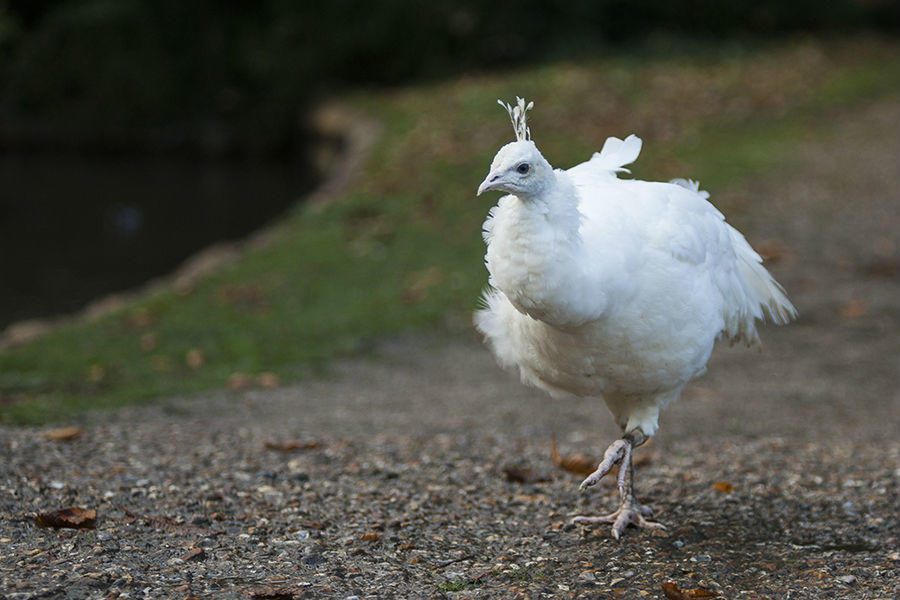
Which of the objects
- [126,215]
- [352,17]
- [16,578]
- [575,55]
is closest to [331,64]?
[352,17]

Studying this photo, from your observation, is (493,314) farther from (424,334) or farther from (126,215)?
(126,215)

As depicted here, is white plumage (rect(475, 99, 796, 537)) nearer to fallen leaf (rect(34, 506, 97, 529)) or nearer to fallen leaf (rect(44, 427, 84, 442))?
fallen leaf (rect(34, 506, 97, 529))

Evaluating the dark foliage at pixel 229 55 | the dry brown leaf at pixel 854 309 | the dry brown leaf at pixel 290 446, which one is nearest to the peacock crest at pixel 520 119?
the dry brown leaf at pixel 290 446

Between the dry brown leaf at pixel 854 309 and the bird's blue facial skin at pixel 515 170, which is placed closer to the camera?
the bird's blue facial skin at pixel 515 170

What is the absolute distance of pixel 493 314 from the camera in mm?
4551

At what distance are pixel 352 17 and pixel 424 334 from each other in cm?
1303

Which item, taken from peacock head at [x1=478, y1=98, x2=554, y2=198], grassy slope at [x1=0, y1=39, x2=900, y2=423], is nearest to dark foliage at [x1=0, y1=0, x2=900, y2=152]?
grassy slope at [x1=0, y1=39, x2=900, y2=423]

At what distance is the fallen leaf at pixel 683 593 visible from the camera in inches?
144

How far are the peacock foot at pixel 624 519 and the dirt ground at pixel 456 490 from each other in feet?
0.17

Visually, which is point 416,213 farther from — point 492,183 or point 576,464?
point 492,183

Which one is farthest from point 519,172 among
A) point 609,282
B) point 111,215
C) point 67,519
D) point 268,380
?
point 111,215

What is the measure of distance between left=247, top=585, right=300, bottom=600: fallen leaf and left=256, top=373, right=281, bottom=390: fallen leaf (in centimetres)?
382

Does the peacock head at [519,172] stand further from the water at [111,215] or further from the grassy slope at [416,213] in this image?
the water at [111,215]

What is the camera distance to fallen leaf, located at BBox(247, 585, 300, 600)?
3518 mm
